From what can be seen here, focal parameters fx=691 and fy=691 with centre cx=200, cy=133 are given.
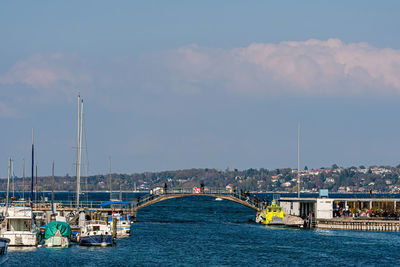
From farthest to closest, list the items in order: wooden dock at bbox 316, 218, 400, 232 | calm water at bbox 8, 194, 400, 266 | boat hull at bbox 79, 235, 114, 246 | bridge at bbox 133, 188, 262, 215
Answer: bridge at bbox 133, 188, 262, 215
wooden dock at bbox 316, 218, 400, 232
boat hull at bbox 79, 235, 114, 246
calm water at bbox 8, 194, 400, 266

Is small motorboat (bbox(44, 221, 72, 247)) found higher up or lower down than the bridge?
lower down

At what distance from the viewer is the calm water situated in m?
75.4

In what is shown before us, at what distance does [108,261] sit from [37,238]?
14266 mm

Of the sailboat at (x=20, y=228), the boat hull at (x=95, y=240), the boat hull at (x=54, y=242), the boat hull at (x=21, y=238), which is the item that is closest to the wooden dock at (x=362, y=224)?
the boat hull at (x=95, y=240)

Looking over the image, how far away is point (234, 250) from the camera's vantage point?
86312mm

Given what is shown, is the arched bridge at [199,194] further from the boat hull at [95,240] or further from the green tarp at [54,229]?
the green tarp at [54,229]

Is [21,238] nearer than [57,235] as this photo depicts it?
Yes

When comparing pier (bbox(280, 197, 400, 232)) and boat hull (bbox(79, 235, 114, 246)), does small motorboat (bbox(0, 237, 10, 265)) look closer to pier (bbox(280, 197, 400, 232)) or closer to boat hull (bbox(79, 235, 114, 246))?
boat hull (bbox(79, 235, 114, 246))

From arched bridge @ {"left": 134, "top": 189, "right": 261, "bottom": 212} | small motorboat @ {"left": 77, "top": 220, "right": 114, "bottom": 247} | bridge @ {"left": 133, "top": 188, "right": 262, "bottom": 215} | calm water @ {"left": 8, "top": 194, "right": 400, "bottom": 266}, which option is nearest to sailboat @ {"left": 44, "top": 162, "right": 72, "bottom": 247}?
calm water @ {"left": 8, "top": 194, "right": 400, "bottom": 266}

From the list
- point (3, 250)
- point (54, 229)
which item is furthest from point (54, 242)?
point (3, 250)

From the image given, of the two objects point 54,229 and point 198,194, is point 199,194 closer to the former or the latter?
point 198,194

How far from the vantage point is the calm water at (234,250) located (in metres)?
75.4

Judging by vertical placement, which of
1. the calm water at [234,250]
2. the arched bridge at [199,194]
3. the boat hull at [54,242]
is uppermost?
the arched bridge at [199,194]

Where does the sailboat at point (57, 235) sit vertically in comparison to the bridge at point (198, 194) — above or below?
below
